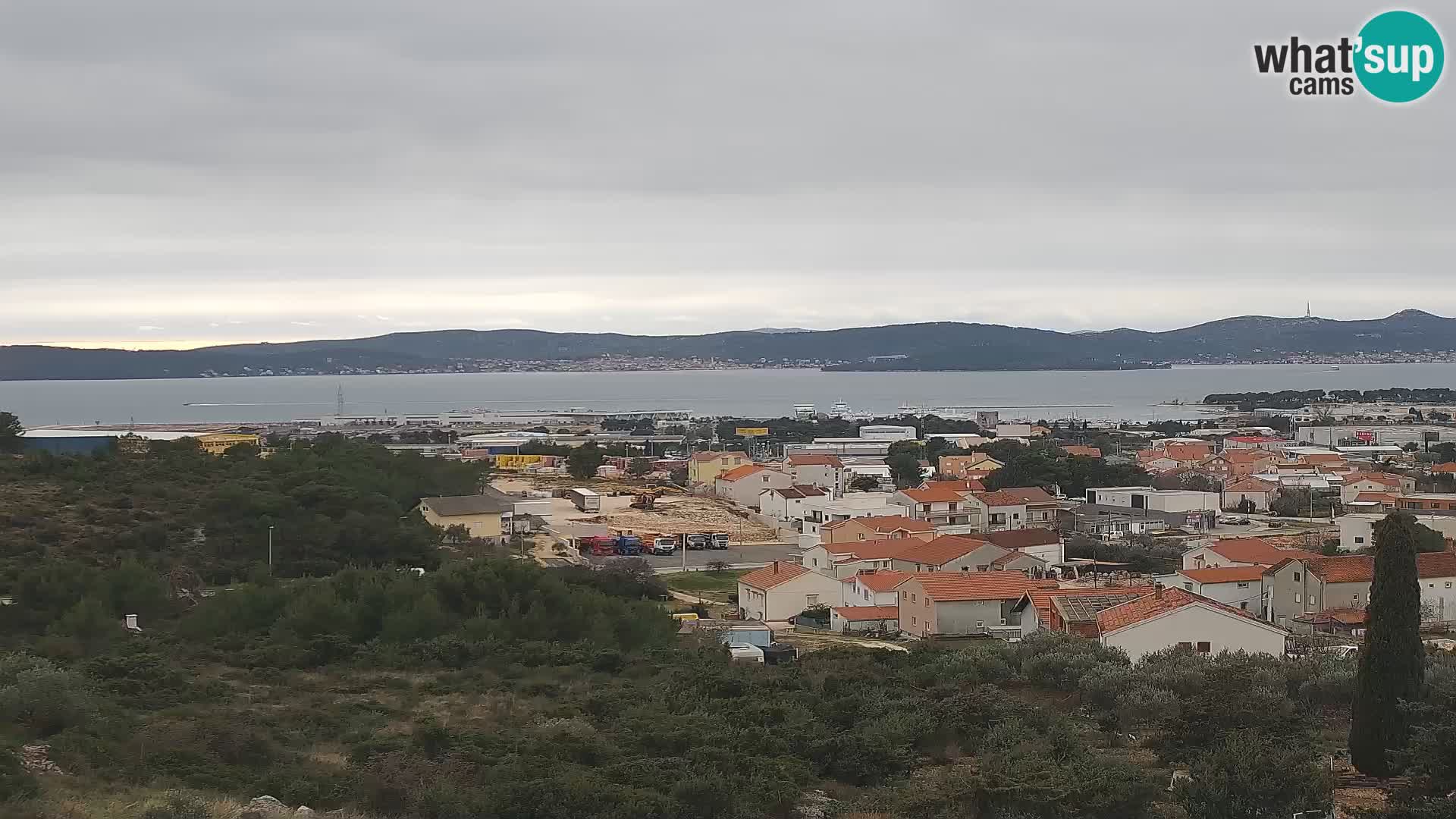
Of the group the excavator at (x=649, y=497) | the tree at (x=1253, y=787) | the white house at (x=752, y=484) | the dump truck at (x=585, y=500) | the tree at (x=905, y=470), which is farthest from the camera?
the tree at (x=905, y=470)

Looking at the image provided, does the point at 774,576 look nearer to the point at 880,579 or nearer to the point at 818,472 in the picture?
the point at 880,579

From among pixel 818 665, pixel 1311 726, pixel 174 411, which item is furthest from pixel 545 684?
pixel 174 411

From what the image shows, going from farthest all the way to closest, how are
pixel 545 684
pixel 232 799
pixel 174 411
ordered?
pixel 174 411 < pixel 545 684 < pixel 232 799

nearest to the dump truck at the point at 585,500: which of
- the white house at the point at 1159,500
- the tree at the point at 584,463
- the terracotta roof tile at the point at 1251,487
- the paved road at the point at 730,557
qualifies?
the paved road at the point at 730,557

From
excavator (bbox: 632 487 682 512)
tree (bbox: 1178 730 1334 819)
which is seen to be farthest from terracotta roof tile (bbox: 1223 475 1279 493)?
tree (bbox: 1178 730 1334 819)

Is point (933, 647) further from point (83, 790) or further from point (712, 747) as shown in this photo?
point (83, 790)

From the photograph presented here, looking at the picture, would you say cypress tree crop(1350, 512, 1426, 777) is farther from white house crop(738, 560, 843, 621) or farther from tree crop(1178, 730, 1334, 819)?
white house crop(738, 560, 843, 621)

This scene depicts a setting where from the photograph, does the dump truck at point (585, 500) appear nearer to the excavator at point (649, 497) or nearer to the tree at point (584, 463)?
the excavator at point (649, 497)
